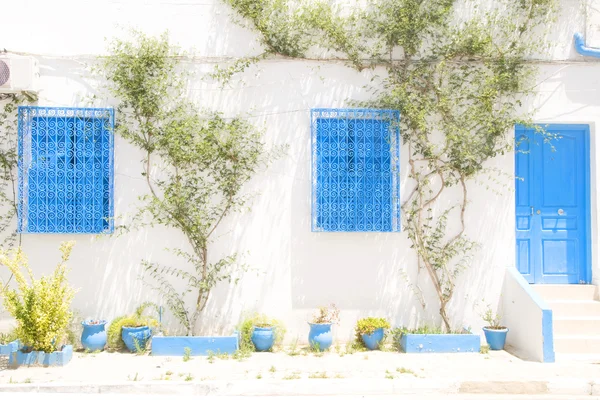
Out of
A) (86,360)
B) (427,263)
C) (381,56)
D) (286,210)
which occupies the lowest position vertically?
(86,360)

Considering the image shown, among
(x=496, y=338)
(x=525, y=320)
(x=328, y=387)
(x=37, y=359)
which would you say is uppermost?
(x=525, y=320)

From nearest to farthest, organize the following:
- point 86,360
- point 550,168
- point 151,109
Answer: point 86,360 < point 151,109 < point 550,168

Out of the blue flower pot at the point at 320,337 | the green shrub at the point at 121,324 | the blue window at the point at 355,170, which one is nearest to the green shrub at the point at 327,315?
the blue flower pot at the point at 320,337

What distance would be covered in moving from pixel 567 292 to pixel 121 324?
5.64 m

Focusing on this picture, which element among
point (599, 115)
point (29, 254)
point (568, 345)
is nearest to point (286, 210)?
point (29, 254)

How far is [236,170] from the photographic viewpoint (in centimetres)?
788

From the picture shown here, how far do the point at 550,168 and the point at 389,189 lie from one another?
7.32 feet

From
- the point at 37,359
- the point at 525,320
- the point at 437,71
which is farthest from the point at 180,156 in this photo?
the point at 525,320

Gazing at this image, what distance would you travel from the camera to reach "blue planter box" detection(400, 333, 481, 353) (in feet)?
24.9

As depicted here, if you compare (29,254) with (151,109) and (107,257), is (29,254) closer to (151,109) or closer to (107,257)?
(107,257)

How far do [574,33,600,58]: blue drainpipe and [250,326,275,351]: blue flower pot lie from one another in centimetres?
534

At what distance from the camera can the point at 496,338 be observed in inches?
304

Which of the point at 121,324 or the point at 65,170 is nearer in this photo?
the point at 121,324

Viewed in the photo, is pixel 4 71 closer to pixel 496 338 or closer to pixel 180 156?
pixel 180 156
